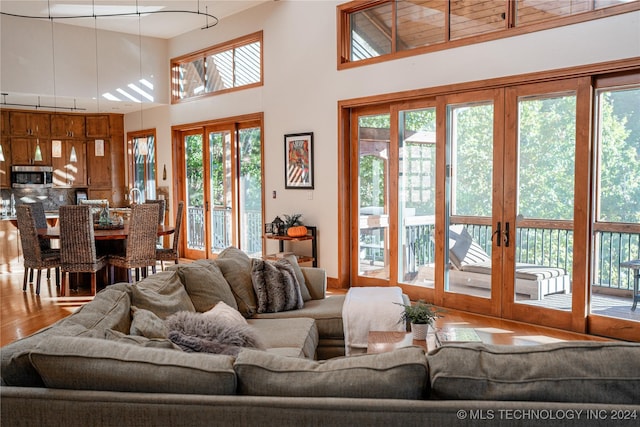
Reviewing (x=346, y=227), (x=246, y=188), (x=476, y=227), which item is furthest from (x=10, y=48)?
(x=476, y=227)

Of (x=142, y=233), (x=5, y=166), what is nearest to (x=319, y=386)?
(x=142, y=233)

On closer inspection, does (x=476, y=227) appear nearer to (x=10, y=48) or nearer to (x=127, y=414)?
(x=127, y=414)

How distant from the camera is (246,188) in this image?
850 centimetres

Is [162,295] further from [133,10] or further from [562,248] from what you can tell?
[133,10]

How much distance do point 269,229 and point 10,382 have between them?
17.9 ft

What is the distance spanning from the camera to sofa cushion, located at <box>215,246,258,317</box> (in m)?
3.90

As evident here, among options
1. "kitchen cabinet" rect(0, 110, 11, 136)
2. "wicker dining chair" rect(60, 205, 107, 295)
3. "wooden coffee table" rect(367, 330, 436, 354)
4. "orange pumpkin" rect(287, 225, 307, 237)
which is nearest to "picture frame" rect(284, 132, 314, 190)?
"orange pumpkin" rect(287, 225, 307, 237)

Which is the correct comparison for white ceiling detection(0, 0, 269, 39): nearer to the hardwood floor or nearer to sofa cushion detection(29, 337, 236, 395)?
the hardwood floor

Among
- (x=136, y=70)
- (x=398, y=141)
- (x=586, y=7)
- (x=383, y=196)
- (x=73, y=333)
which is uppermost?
(x=136, y=70)

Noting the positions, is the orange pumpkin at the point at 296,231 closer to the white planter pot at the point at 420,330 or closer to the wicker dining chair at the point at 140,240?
the wicker dining chair at the point at 140,240

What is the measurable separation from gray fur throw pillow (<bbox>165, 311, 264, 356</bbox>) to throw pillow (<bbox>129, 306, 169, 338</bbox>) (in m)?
0.04

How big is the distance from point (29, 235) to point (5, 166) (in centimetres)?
A: 402

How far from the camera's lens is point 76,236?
20.3 feet

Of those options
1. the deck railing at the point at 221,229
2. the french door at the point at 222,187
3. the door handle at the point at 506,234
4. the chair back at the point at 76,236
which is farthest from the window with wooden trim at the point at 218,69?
the door handle at the point at 506,234
